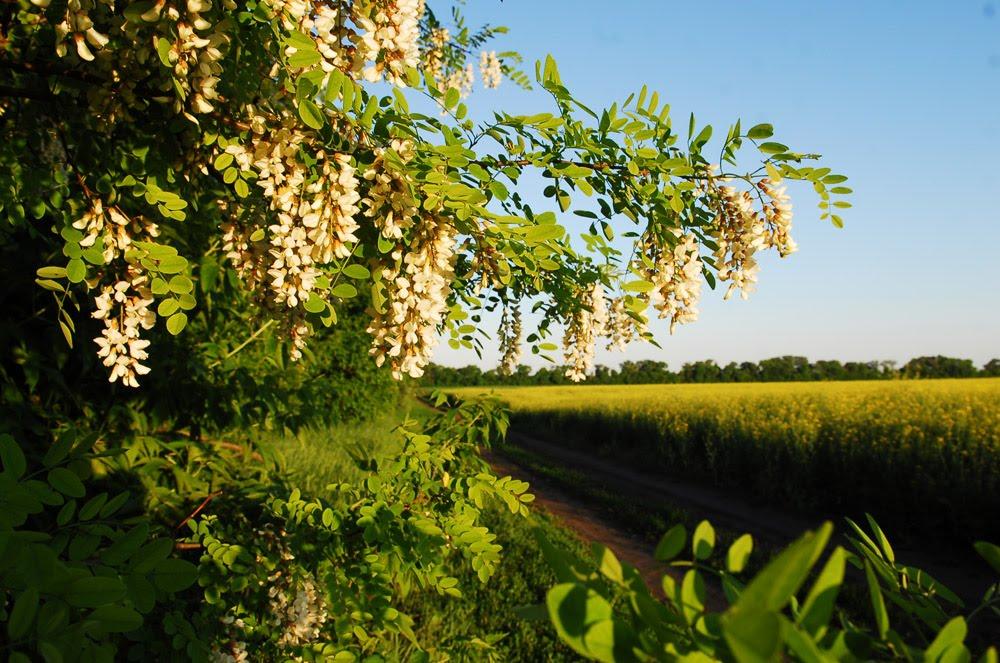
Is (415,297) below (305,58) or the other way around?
below

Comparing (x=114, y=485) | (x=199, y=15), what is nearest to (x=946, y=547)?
(x=114, y=485)

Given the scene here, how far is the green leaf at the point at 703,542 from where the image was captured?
2.32ft

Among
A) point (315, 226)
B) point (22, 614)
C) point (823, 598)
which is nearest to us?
point (823, 598)

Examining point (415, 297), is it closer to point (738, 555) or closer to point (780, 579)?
point (738, 555)

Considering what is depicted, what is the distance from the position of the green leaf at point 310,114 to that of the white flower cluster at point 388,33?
8.4 inches

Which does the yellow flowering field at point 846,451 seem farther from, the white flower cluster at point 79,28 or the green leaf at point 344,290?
the white flower cluster at point 79,28

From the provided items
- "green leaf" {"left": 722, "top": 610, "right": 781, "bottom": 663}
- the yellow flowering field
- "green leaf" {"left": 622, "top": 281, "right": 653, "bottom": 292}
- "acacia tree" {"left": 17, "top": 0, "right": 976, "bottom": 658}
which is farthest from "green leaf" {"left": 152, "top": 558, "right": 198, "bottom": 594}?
the yellow flowering field

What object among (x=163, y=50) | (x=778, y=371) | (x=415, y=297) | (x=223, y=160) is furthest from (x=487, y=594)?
(x=778, y=371)

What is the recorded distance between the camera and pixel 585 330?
3.09 metres

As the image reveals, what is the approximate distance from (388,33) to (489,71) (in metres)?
6.39

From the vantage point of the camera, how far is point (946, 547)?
9.45 meters

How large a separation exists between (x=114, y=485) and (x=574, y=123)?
2765 millimetres

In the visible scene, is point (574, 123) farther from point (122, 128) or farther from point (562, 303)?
point (122, 128)

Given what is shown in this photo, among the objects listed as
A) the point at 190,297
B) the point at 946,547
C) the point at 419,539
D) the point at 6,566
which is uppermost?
the point at 190,297
